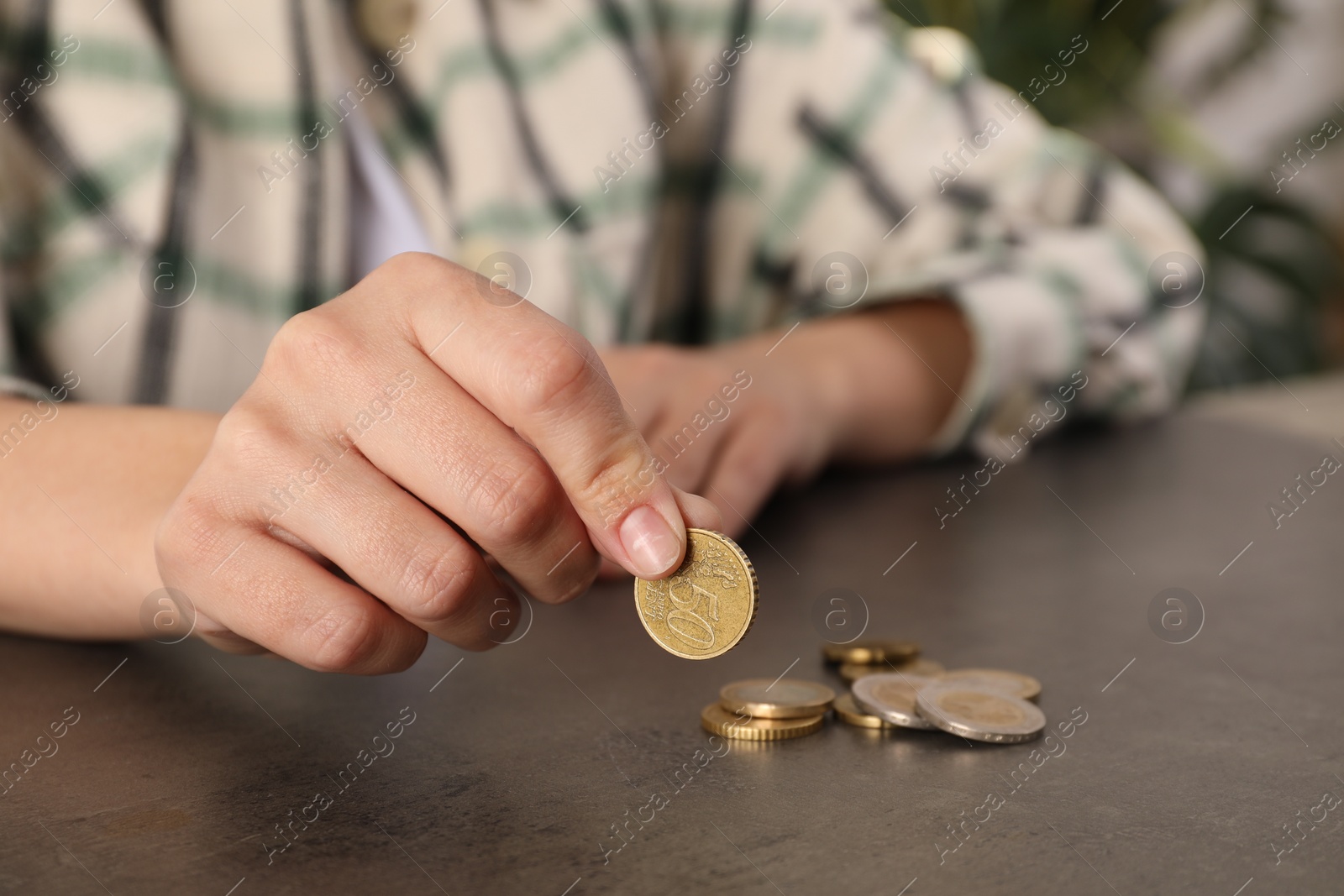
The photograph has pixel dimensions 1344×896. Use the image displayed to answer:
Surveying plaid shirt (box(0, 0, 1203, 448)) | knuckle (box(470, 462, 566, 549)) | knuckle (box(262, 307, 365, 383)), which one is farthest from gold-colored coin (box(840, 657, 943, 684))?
plaid shirt (box(0, 0, 1203, 448))

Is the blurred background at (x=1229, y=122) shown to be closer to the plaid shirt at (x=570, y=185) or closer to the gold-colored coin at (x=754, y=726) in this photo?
the plaid shirt at (x=570, y=185)

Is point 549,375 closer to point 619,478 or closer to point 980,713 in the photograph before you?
point 619,478

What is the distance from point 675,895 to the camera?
1.30 feet

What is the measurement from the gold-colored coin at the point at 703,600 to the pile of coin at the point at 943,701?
7 cm

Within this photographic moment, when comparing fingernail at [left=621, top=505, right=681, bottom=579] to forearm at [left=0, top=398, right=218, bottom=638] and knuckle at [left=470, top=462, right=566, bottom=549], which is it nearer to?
knuckle at [left=470, top=462, right=566, bottom=549]

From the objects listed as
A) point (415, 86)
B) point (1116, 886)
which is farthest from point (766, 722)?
point (415, 86)

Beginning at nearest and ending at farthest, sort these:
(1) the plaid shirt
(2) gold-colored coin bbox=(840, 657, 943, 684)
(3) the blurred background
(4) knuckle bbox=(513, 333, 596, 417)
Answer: (4) knuckle bbox=(513, 333, 596, 417) → (2) gold-colored coin bbox=(840, 657, 943, 684) → (1) the plaid shirt → (3) the blurred background

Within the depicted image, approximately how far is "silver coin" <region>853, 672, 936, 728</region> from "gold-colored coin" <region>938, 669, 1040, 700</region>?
0.02m

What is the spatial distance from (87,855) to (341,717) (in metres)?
0.17

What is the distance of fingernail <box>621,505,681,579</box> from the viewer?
0.56 m

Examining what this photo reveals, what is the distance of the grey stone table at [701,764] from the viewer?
0.42 meters

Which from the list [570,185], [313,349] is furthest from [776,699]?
[570,185]

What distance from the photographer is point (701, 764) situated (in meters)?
0.53

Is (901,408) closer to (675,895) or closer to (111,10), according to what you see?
(111,10)
